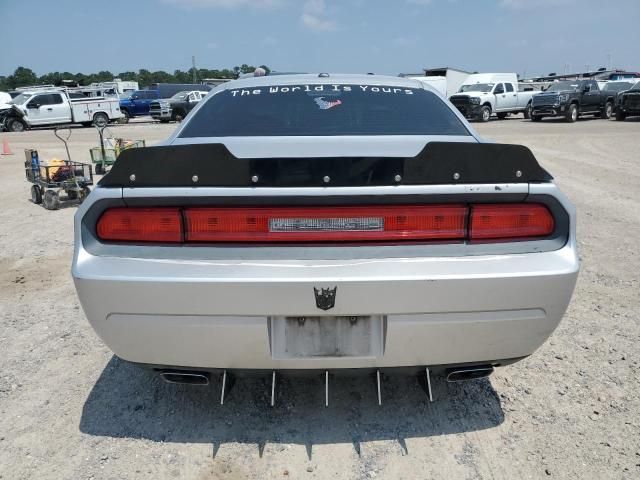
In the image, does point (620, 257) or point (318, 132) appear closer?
point (318, 132)

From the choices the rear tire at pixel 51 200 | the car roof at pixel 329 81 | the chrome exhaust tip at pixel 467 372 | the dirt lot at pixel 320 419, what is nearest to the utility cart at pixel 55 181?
the rear tire at pixel 51 200

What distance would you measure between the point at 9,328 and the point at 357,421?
106 inches

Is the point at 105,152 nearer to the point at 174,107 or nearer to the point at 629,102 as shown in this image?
the point at 174,107

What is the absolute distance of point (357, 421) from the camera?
260 centimetres

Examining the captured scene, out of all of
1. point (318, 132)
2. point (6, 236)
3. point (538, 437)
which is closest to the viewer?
point (538, 437)

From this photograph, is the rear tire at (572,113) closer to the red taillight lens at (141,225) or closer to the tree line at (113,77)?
the red taillight lens at (141,225)

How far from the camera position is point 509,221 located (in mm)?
2199

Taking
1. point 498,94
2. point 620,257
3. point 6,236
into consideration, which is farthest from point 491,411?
point 498,94

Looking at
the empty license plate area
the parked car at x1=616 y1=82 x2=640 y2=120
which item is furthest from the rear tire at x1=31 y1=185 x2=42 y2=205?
the parked car at x1=616 y1=82 x2=640 y2=120

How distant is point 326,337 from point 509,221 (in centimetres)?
92

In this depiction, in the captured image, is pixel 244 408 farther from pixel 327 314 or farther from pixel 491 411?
pixel 491 411

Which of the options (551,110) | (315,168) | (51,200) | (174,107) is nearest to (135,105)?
(174,107)

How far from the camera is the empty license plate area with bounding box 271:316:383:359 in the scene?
7.06ft

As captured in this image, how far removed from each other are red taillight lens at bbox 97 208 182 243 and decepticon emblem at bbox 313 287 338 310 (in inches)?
24.6
